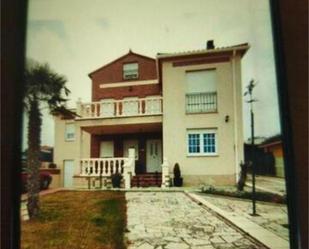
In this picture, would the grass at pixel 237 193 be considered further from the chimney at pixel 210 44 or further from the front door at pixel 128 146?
the chimney at pixel 210 44

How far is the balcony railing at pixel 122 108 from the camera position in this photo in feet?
5.13

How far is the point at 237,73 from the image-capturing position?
1.56 metres

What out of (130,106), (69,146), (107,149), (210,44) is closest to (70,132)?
(69,146)

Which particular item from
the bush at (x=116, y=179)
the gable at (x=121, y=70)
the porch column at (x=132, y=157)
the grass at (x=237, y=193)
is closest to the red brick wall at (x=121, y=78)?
the gable at (x=121, y=70)

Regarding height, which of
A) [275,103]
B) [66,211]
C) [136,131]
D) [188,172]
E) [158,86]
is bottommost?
[66,211]

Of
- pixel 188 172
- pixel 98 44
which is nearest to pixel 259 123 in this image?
pixel 188 172

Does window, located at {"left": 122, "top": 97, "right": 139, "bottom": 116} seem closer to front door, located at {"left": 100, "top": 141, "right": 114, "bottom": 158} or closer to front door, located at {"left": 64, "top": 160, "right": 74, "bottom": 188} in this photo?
front door, located at {"left": 100, "top": 141, "right": 114, "bottom": 158}

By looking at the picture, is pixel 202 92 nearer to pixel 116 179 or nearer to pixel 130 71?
pixel 130 71

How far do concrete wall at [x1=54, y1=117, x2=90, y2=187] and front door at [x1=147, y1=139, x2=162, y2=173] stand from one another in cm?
26

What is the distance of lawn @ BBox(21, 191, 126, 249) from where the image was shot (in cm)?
141

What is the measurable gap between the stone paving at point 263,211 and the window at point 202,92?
0.38m

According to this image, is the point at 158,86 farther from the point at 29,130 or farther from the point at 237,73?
the point at 29,130

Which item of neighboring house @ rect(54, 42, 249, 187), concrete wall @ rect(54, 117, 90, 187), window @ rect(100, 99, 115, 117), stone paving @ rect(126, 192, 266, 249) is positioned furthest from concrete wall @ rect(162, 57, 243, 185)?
concrete wall @ rect(54, 117, 90, 187)
